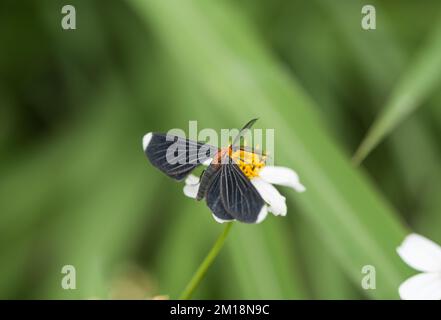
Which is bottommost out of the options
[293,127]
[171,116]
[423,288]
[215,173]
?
[423,288]

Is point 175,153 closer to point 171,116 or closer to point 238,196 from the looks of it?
point 238,196

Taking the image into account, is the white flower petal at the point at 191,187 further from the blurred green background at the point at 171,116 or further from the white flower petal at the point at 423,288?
the blurred green background at the point at 171,116

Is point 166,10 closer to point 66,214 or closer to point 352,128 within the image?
point 66,214

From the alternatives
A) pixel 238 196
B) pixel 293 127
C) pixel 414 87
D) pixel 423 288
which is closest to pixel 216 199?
pixel 238 196

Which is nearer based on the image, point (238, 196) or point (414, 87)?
point (238, 196)

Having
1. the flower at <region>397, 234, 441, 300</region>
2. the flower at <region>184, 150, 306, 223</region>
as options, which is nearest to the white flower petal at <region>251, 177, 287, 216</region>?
the flower at <region>184, 150, 306, 223</region>

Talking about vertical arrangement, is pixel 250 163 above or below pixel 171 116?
below
